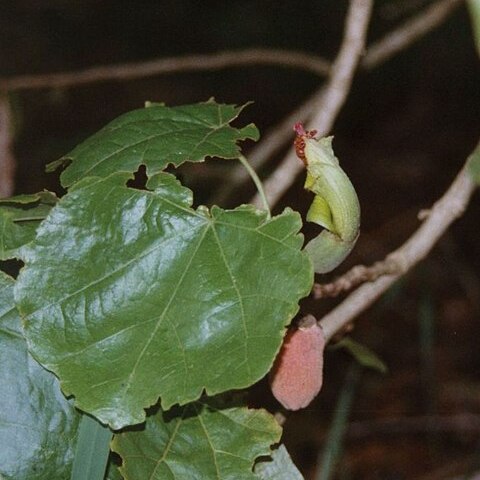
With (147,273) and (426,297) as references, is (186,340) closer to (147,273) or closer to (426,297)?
(147,273)

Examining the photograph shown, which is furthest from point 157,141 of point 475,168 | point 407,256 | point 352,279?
point 475,168

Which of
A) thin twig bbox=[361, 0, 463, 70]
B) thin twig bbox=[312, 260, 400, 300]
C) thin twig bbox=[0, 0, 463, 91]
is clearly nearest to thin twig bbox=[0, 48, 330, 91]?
thin twig bbox=[0, 0, 463, 91]

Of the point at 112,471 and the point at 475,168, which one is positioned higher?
the point at 475,168

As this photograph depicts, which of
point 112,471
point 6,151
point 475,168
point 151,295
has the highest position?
point 475,168

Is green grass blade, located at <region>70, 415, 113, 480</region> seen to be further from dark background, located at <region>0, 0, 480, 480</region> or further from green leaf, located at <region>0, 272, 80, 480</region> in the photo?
dark background, located at <region>0, 0, 480, 480</region>

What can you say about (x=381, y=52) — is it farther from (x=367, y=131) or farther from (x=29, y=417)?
(x=367, y=131)

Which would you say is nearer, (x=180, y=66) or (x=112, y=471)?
(x=112, y=471)

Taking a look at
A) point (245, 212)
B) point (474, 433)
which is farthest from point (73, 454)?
point (474, 433)
